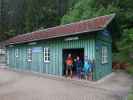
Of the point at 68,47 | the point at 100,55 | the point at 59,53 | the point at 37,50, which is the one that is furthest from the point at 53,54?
the point at 100,55

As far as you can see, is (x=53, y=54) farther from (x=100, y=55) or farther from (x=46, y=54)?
(x=100, y=55)

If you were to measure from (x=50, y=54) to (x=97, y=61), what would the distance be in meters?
4.79

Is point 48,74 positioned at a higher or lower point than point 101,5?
lower

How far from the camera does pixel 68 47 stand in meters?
18.0

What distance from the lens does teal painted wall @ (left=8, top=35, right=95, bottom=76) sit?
54.3 ft

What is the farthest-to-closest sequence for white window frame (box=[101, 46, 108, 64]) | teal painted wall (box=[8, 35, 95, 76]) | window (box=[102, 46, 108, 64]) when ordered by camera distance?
window (box=[102, 46, 108, 64]) < white window frame (box=[101, 46, 108, 64]) < teal painted wall (box=[8, 35, 95, 76])

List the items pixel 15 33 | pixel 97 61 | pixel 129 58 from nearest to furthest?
1. pixel 129 58
2. pixel 97 61
3. pixel 15 33

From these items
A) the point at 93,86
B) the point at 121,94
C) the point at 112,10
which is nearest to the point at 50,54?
the point at 93,86

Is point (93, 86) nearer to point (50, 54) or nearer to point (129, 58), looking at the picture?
point (50, 54)

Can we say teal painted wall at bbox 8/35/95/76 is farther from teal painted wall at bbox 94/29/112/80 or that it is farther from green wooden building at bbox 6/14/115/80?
teal painted wall at bbox 94/29/112/80

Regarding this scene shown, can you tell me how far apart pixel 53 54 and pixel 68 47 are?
197 centimetres

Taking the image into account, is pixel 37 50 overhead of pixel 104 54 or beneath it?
overhead

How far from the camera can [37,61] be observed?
21.4 m

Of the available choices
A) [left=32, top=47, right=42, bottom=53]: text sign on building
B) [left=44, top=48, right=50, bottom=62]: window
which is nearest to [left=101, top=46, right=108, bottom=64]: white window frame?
[left=44, top=48, right=50, bottom=62]: window
